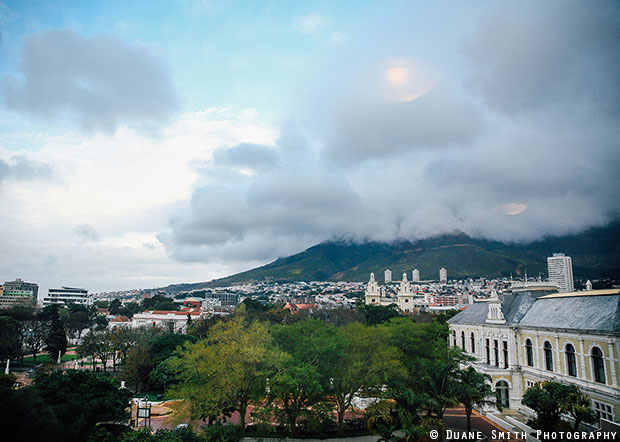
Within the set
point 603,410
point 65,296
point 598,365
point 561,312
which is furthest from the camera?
point 65,296

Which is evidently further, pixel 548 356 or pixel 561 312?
pixel 548 356

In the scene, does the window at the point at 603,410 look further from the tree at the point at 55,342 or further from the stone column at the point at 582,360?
the tree at the point at 55,342

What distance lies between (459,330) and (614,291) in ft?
69.4

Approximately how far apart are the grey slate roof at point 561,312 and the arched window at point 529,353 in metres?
1.42

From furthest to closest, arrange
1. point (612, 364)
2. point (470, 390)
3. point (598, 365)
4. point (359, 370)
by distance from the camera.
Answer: point (359, 370)
point (598, 365)
point (612, 364)
point (470, 390)

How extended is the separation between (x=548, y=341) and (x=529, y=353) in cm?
312

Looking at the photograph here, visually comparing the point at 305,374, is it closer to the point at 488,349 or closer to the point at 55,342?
the point at 488,349

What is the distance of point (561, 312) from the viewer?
1131 inches

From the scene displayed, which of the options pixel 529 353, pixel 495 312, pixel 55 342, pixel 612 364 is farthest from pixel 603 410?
pixel 55 342

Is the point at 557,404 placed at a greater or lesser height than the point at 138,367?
greater

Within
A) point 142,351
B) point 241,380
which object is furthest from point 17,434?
point 142,351

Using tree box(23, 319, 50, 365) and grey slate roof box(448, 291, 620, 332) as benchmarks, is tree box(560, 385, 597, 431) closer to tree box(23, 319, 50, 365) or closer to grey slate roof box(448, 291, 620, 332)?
grey slate roof box(448, 291, 620, 332)

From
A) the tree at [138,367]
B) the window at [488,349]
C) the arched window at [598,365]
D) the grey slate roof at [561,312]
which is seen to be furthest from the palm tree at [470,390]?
the tree at [138,367]

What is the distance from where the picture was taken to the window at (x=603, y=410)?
73.3 ft
